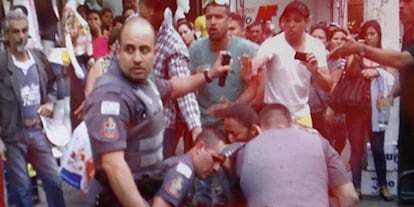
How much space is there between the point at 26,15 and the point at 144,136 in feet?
1.58

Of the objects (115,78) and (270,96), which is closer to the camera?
(115,78)

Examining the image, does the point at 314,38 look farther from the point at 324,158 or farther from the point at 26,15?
the point at 26,15

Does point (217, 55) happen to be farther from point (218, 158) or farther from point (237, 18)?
point (218, 158)

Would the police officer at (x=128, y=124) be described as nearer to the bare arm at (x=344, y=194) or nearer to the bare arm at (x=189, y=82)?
the bare arm at (x=189, y=82)

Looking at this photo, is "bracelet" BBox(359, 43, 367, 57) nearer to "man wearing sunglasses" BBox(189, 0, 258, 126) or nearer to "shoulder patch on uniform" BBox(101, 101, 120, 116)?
"man wearing sunglasses" BBox(189, 0, 258, 126)

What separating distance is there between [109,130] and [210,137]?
1.19 feet

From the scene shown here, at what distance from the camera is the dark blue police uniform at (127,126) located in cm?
246

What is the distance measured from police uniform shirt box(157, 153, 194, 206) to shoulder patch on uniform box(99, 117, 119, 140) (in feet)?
0.75

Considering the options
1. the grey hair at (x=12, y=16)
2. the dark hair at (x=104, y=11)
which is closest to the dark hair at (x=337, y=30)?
the dark hair at (x=104, y=11)

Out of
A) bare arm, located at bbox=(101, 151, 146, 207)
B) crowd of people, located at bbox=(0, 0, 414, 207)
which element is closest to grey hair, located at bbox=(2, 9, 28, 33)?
crowd of people, located at bbox=(0, 0, 414, 207)

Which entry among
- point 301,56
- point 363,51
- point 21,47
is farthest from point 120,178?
point 363,51

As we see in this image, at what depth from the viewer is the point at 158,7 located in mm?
2604

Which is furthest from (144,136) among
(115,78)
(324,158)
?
(324,158)

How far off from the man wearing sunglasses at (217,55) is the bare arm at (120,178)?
0.35 metres
